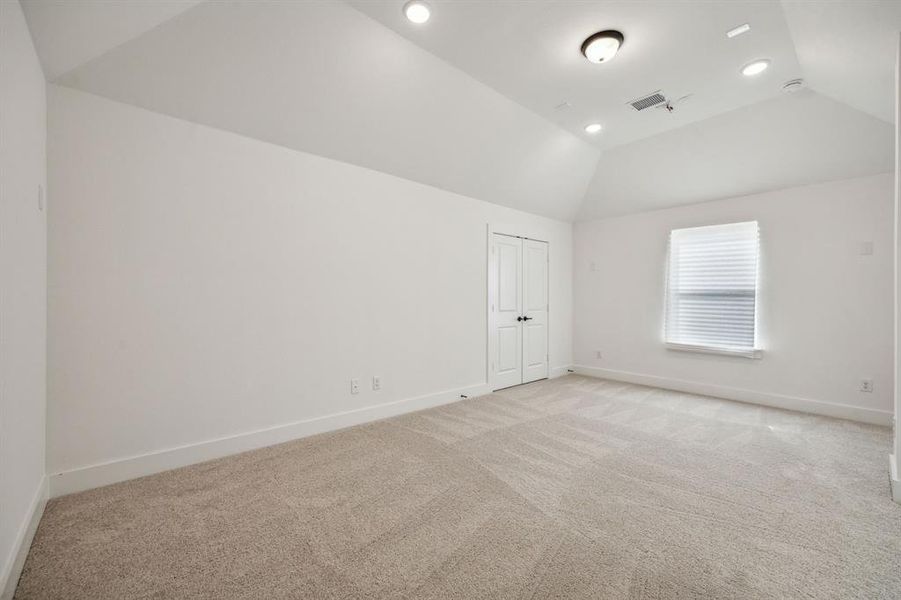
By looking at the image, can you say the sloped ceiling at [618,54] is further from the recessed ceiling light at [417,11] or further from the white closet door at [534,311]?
the white closet door at [534,311]

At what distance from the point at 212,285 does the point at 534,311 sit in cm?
410

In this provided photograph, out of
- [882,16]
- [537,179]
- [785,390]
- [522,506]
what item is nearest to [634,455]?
[522,506]

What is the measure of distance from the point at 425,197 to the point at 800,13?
3.18 metres

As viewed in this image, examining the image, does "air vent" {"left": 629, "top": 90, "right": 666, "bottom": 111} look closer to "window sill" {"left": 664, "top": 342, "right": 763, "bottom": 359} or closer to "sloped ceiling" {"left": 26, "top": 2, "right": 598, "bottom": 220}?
"sloped ceiling" {"left": 26, "top": 2, "right": 598, "bottom": 220}

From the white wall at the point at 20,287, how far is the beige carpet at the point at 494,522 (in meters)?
0.31

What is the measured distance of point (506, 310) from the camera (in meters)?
5.17

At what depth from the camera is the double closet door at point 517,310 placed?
4996mm

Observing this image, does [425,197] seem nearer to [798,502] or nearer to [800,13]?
[800,13]

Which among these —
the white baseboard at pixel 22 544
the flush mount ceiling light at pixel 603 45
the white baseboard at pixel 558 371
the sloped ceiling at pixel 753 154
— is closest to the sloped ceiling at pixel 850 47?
the sloped ceiling at pixel 753 154

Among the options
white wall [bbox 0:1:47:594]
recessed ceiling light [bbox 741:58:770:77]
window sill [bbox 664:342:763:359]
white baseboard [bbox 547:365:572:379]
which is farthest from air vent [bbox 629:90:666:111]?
white wall [bbox 0:1:47:594]

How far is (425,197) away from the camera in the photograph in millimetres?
4238

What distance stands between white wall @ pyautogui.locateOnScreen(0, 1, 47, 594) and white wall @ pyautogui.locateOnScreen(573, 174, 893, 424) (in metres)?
6.05

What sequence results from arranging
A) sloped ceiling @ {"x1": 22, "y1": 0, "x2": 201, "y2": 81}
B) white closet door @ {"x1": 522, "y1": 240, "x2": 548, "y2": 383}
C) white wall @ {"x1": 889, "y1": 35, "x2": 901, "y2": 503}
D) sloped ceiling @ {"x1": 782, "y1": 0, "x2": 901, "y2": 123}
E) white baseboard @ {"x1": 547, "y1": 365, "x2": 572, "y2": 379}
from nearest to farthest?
sloped ceiling @ {"x1": 22, "y1": 0, "x2": 201, "y2": 81} < sloped ceiling @ {"x1": 782, "y1": 0, "x2": 901, "y2": 123} < white wall @ {"x1": 889, "y1": 35, "x2": 901, "y2": 503} < white closet door @ {"x1": 522, "y1": 240, "x2": 548, "y2": 383} < white baseboard @ {"x1": 547, "y1": 365, "x2": 572, "y2": 379}

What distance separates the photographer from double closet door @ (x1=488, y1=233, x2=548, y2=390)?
5.00 metres
